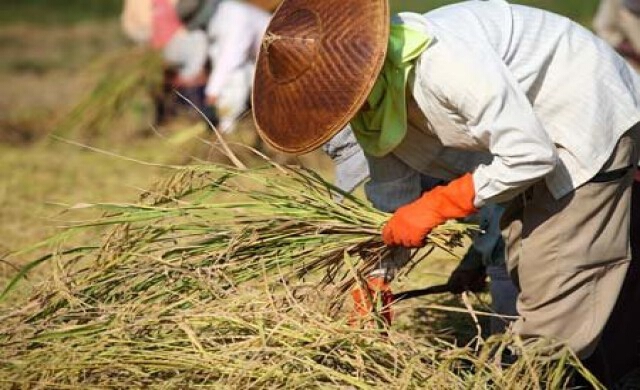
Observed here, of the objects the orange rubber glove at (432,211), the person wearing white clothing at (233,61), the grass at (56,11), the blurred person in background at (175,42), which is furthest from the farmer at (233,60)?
the grass at (56,11)

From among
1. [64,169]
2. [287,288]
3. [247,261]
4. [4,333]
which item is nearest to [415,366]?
[287,288]

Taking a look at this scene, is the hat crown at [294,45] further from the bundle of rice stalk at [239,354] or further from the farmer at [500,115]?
the bundle of rice stalk at [239,354]

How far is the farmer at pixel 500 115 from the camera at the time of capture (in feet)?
8.52

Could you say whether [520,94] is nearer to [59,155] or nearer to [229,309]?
[229,309]

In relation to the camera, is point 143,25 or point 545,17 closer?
point 545,17

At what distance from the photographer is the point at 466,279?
359 cm

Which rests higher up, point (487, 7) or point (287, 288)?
point (487, 7)

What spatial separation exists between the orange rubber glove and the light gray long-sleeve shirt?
0.12 feet

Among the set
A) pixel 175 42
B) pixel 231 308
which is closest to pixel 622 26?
pixel 175 42

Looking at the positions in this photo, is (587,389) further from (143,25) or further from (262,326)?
(143,25)

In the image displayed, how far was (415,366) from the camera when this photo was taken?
273 centimetres

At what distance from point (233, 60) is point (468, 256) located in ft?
12.6

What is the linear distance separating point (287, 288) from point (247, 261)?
22cm

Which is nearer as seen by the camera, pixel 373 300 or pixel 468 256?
pixel 373 300
